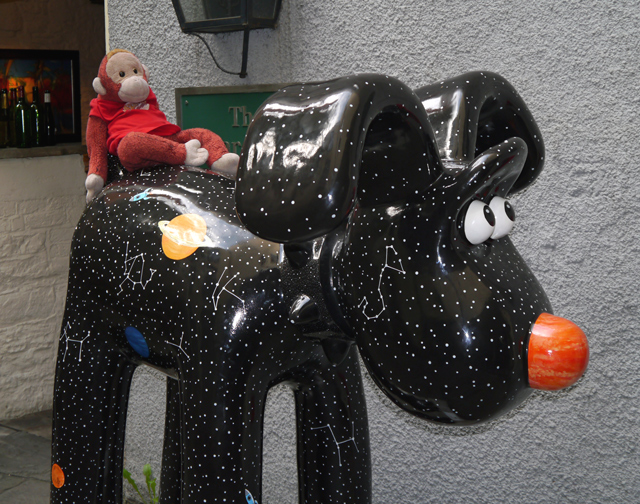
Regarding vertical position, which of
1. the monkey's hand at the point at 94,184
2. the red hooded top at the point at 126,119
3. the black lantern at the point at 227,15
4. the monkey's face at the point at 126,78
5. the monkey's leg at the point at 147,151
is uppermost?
the black lantern at the point at 227,15

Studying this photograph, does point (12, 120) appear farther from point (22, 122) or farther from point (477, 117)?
point (477, 117)

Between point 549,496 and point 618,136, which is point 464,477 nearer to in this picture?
point 549,496

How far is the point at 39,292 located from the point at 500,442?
6.71 ft

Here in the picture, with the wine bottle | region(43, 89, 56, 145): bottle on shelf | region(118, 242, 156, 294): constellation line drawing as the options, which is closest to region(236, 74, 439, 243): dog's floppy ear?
region(118, 242, 156, 294): constellation line drawing

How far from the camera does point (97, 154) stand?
0.86m

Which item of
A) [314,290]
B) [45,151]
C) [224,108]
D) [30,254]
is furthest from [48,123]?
[314,290]

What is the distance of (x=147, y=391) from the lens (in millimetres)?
1768

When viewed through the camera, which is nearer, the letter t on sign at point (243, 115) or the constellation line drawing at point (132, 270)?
the constellation line drawing at point (132, 270)

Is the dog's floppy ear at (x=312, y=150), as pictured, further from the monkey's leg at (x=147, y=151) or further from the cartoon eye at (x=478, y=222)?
the monkey's leg at (x=147, y=151)

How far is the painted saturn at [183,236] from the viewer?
70cm

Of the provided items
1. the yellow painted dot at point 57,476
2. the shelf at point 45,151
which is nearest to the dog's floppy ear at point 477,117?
the yellow painted dot at point 57,476

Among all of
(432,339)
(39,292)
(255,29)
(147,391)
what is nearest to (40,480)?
(147,391)

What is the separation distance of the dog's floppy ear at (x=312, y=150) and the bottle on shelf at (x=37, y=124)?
2502mm

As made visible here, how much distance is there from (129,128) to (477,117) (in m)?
0.44
